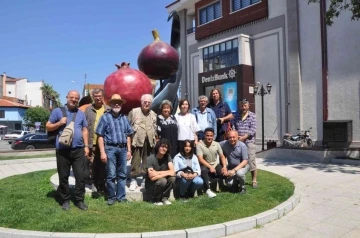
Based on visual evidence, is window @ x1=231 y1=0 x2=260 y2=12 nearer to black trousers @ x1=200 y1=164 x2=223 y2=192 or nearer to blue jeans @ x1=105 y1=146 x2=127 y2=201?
black trousers @ x1=200 y1=164 x2=223 y2=192

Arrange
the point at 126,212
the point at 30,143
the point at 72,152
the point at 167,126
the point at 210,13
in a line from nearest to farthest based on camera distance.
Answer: the point at 126,212 < the point at 72,152 < the point at 167,126 < the point at 30,143 < the point at 210,13

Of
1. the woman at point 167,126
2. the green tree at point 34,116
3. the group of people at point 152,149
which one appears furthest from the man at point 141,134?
the green tree at point 34,116

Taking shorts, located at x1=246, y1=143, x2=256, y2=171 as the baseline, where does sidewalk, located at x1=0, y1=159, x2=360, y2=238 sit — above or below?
below

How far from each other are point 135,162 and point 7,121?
182 ft

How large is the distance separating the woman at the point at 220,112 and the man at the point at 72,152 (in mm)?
2914

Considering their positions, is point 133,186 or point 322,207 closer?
point 322,207

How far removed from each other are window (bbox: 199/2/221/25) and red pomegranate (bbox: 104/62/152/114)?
753 inches

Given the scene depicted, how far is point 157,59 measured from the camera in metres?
7.73

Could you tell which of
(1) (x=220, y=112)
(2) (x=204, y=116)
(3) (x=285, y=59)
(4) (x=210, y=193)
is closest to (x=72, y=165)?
(4) (x=210, y=193)

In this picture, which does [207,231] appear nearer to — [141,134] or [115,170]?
[115,170]

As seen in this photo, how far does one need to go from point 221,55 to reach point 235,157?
693 inches

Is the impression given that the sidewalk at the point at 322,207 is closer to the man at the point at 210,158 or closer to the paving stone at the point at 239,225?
the paving stone at the point at 239,225

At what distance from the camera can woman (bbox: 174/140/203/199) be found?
18.4 feet

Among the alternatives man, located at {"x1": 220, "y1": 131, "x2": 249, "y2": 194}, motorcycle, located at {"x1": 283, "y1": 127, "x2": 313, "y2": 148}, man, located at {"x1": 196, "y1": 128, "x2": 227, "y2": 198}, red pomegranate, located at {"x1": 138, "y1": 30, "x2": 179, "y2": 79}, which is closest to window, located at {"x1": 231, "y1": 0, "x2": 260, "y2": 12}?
motorcycle, located at {"x1": 283, "y1": 127, "x2": 313, "y2": 148}
